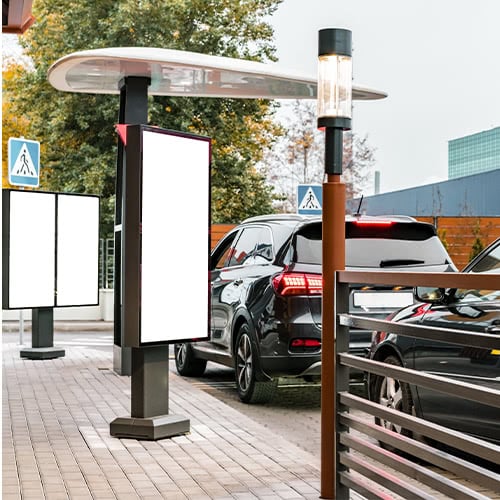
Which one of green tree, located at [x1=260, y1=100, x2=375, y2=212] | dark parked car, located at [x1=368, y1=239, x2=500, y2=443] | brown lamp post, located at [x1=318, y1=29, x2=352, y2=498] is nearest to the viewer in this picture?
brown lamp post, located at [x1=318, y1=29, x2=352, y2=498]

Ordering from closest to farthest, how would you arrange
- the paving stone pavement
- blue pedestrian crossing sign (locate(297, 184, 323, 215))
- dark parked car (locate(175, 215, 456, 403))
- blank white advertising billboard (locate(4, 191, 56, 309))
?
the paving stone pavement, dark parked car (locate(175, 215, 456, 403)), blank white advertising billboard (locate(4, 191, 56, 309)), blue pedestrian crossing sign (locate(297, 184, 323, 215))

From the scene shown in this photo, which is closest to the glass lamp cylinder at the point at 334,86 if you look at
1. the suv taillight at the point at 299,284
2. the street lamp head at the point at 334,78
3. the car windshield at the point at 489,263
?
the street lamp head at the point at 334,78

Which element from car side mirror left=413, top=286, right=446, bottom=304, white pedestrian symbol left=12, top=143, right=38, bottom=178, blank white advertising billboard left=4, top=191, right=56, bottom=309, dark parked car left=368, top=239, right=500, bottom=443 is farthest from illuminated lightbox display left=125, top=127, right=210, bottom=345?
white pedestrian symbol left=12, top=143, right=38, bottom=178

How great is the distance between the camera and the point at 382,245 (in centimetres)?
1025

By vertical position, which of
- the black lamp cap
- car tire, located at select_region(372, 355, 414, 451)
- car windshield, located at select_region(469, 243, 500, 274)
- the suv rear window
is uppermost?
the black lamp cap

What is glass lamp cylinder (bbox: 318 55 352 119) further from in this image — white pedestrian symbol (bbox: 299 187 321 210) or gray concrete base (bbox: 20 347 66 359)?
white pedestrian symbol (bbox: 299 187 321 210)

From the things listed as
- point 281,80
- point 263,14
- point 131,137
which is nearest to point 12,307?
point 281,80

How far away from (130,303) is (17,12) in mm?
2275

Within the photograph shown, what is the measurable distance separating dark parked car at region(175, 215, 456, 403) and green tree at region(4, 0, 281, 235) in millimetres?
23572

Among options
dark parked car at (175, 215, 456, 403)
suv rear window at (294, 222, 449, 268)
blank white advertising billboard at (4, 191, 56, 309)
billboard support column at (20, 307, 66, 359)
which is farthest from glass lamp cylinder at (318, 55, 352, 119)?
billboard support column at (20, 307, 66, 359)

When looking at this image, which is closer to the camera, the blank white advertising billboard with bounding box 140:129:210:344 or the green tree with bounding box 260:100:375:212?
the blank white advertising billboard with bounding box 140:129:210:344

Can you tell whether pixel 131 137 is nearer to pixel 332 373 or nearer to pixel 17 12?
pixel 17 12

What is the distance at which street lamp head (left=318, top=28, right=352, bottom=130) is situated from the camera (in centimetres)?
587

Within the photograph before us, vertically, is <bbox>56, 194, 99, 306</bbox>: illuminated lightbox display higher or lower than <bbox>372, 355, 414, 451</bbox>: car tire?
higher
